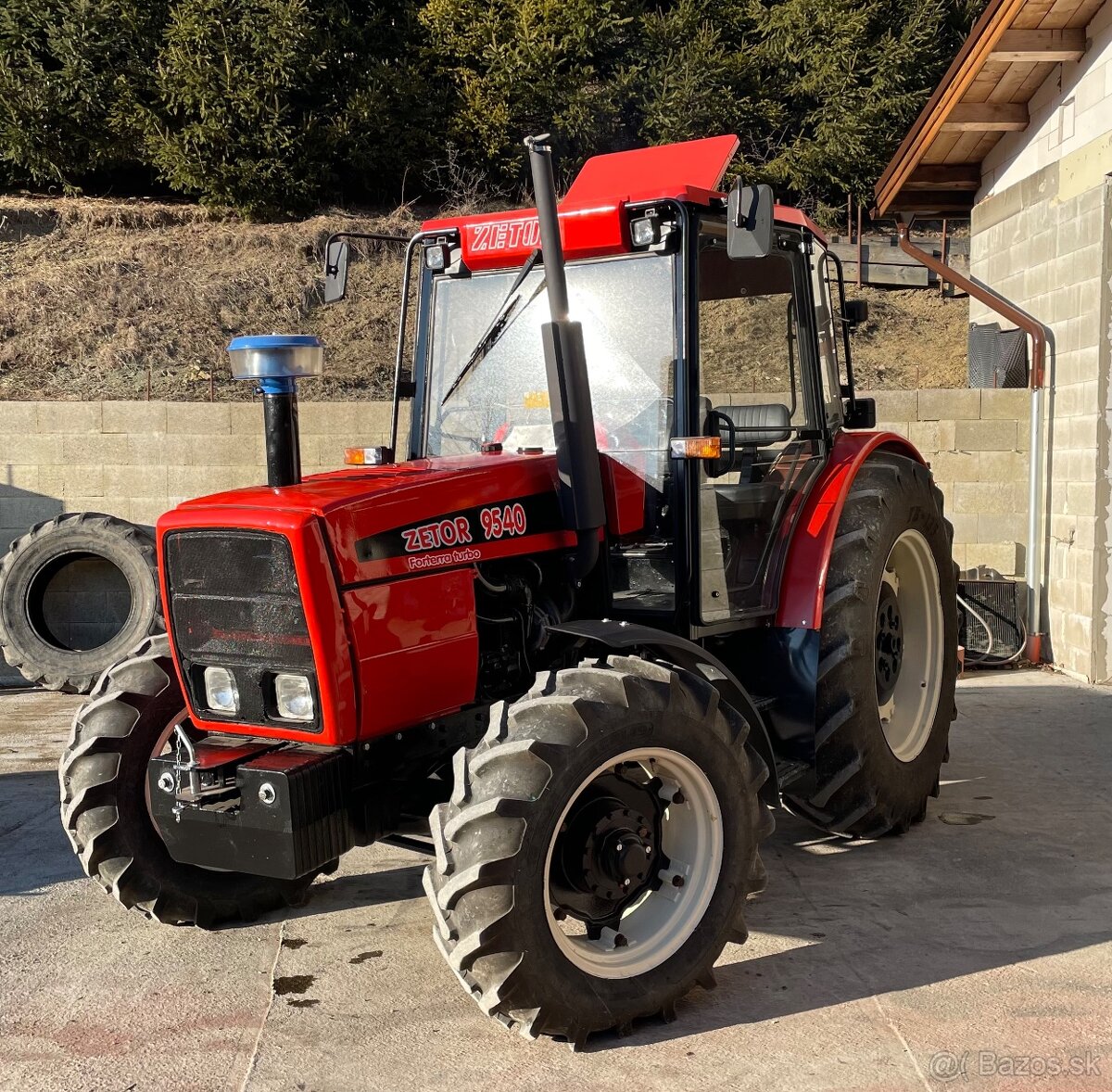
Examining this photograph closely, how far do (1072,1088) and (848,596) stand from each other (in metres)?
1.89

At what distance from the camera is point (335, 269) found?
4602mm

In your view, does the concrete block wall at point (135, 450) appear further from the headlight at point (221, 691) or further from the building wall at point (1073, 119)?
the headlight at point (221, 691)

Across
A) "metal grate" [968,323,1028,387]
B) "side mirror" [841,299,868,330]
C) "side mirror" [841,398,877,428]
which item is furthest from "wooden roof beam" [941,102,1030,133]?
"side mirror" [841,398,877,428]

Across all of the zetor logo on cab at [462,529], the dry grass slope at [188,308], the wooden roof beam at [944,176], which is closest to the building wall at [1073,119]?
the wooden roof beam at [944,176]

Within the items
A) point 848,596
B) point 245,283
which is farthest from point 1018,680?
point 245,283

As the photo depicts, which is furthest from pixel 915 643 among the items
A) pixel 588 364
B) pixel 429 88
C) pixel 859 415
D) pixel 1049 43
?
pixel 429 88

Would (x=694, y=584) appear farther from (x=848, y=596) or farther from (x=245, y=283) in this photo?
(x=245, y=283)

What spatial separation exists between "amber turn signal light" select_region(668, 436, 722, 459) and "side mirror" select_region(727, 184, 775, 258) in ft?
2.03

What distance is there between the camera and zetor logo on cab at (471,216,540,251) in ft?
14.4

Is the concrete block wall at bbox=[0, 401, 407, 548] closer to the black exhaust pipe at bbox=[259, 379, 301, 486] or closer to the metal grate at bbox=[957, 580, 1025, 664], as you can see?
the metal grate at bbox=[957, 580, 1025, 664]

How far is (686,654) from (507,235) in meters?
1.72

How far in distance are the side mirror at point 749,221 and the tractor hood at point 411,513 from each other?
94 cm

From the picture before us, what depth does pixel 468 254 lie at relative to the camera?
15.0 feet

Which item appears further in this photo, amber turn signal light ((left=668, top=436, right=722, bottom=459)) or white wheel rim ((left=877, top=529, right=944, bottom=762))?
white wheel rim ((left=877, top=529, right=944, bottom=762))
